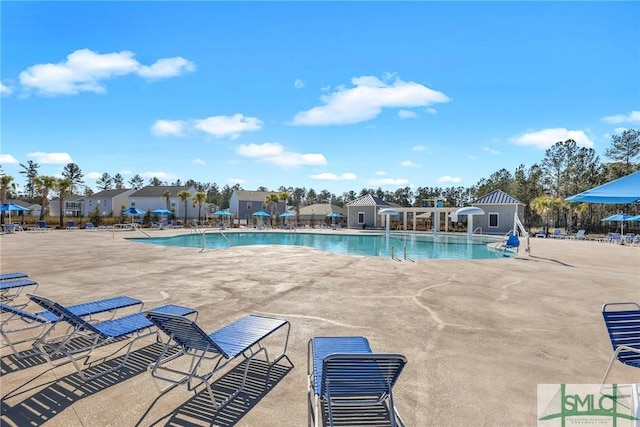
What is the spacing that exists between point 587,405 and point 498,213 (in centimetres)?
3394

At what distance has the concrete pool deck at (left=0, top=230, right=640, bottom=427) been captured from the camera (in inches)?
116

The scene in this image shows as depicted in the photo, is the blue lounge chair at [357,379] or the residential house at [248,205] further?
the residential house at [248,205]

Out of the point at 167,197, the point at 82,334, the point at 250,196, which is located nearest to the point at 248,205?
the point at 250,196

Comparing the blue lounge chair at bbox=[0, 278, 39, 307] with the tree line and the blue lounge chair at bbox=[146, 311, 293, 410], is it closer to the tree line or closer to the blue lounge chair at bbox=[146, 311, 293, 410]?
the blue lounge chair at bbox=[146, 311, 293, 410]

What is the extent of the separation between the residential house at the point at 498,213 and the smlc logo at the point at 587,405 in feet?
107

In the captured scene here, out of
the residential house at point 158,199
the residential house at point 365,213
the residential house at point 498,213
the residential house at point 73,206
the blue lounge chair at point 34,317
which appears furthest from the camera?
the residential house at point 73,206

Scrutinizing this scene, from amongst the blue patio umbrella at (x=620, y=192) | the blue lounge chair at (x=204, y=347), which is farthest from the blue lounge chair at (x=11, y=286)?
the blue patio umbrella at (x=620, y=192)

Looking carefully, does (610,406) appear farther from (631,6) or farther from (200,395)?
(631,6)

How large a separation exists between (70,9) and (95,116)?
17.3m

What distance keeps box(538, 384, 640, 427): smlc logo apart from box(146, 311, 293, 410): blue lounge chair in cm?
264

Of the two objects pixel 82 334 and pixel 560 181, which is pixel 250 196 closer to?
pixel 560 181

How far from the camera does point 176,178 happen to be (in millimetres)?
100375

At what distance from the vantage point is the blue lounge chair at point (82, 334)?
3494mm

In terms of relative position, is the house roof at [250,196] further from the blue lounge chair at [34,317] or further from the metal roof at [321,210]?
the blue lounge chair at [34,317]
